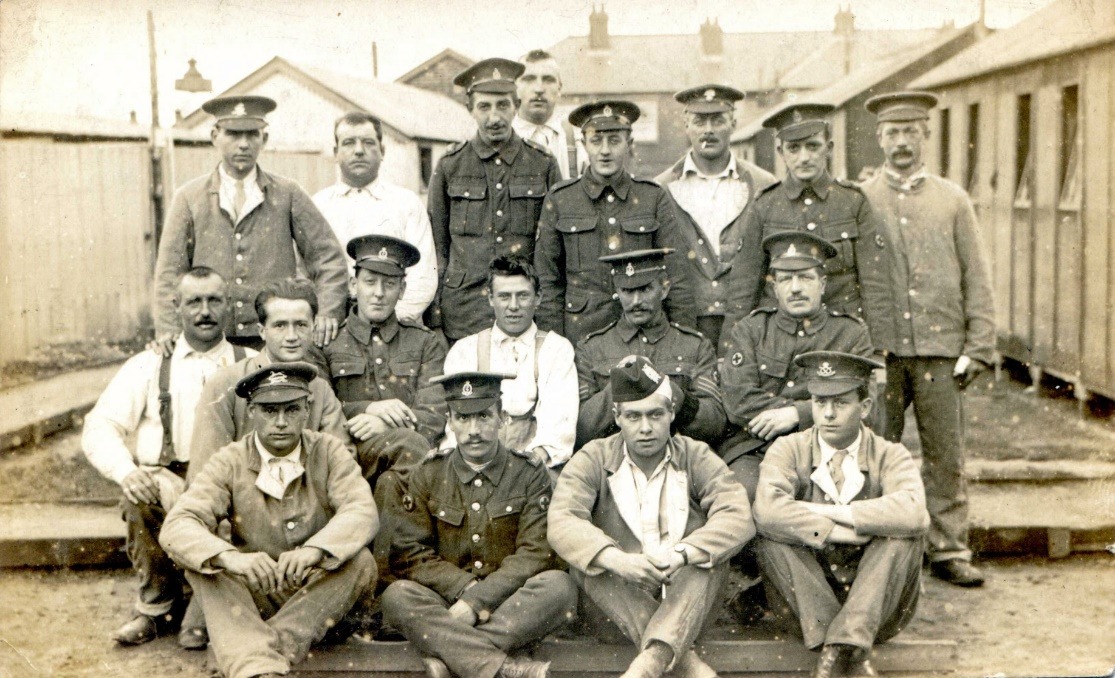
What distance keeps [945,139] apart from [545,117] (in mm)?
6905

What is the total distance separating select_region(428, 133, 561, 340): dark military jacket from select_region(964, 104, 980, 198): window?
21.1 feet

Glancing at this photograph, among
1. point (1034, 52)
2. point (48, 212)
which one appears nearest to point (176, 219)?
point (48, 212)

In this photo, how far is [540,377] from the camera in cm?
443

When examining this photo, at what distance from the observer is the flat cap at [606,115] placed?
187 inches

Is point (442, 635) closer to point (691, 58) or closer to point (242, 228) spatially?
point (242, 228)

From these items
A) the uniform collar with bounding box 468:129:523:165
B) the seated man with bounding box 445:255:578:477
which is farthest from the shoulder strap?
the uniform collar with bounding box 468:129:523:165

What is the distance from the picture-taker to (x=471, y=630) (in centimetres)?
363

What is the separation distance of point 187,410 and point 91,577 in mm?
1105

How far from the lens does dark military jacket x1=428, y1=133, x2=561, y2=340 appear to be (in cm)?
505

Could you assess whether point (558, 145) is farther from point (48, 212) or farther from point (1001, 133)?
point (1001, 133)

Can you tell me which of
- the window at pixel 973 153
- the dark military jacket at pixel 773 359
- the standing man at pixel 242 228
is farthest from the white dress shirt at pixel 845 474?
the window at pixel 973 153

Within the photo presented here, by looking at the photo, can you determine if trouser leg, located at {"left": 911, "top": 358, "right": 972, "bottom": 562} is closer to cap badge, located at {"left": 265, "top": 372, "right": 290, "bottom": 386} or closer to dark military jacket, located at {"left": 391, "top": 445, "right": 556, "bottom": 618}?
dark military jacket, located at {"left": 391, "top": 445, "right": 556, "bottom": 618}

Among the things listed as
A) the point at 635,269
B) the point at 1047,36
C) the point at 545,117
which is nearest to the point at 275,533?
the point at 635,269

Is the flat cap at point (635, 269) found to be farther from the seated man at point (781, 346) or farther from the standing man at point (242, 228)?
the standing man at point (242, 228)
